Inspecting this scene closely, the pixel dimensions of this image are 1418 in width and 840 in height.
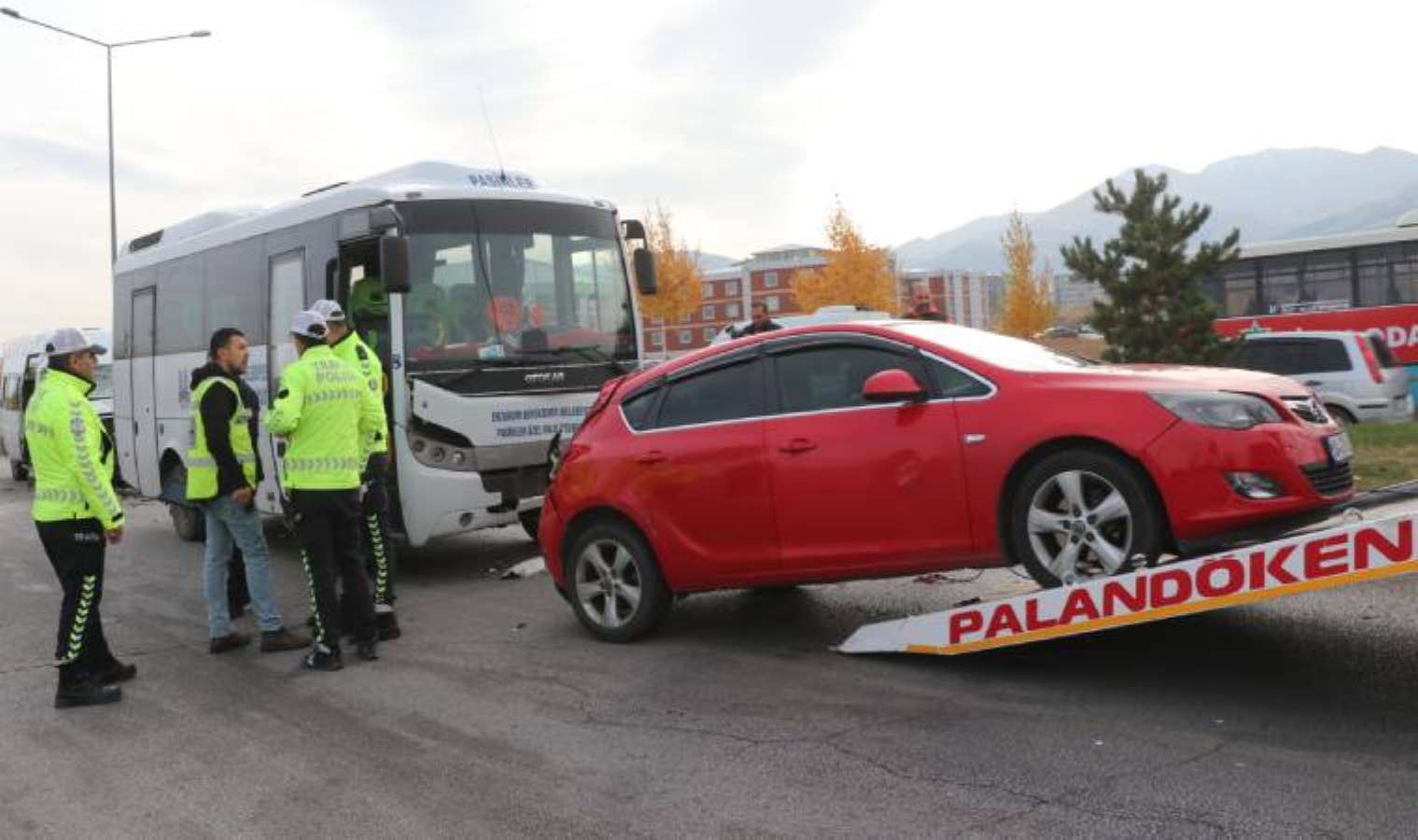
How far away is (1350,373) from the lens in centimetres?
1541

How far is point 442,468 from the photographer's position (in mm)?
8688

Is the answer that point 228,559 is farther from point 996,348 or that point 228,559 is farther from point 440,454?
point 996,348

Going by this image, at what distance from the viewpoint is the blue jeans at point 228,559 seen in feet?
22.6

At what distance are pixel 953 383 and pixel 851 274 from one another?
4449 centimetres

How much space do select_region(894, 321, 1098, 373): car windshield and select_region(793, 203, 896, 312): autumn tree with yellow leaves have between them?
139 feet

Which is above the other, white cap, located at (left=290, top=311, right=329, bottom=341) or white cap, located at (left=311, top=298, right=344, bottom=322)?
white cap, located at (left=311, top=298, right=344, bottom=322)

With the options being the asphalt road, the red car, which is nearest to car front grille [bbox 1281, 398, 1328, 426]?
the red car

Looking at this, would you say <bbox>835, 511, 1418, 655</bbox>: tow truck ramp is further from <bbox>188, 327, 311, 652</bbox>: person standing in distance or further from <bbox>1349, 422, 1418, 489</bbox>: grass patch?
<bbox>1349, 422, 1418, 489</bbox>: grass patch

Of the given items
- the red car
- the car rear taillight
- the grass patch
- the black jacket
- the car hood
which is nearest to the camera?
the red car

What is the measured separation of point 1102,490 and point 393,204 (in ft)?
19.5

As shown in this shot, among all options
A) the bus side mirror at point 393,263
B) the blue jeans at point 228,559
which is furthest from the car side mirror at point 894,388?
the bus side mirror at point 393,263

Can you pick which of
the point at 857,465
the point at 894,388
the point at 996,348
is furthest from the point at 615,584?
the point at 996,348

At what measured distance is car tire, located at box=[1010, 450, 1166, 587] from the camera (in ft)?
15.9

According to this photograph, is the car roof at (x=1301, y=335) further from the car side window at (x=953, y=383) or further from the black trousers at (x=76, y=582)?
the black trousers at (x=76, y=582)
